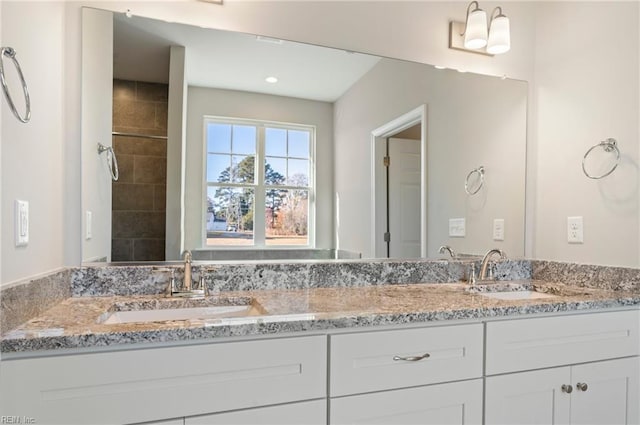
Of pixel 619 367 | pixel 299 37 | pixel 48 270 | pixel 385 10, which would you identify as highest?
pixel 385 10

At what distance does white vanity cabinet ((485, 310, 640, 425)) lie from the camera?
4.12ft

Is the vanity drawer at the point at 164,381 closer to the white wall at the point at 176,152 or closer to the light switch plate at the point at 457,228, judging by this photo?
the white wall at the point at 176,152

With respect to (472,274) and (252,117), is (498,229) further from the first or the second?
(252,117)

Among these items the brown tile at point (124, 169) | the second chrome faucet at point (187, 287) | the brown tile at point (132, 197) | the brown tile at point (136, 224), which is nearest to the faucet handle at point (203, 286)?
the second chrome faucet at point (187, 287)

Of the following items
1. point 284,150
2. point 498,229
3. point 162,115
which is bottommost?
point 498,229

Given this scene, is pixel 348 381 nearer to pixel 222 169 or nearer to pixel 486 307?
pixel 486 307

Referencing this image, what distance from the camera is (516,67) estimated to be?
203cm

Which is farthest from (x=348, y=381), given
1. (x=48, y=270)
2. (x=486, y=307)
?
(x=48, y=270)

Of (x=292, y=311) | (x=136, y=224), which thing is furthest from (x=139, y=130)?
(x=292, y=311)

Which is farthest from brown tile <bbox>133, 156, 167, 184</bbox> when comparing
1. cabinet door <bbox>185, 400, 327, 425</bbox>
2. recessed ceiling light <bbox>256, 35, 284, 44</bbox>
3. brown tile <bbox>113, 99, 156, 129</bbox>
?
cabinet door <bbox>185, 400, 327, 425</bbox>

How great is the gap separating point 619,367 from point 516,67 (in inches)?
58.0

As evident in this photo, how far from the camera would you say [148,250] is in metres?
1.48

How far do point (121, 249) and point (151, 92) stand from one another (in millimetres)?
607

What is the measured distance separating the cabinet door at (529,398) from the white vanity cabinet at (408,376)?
0.06 metres
